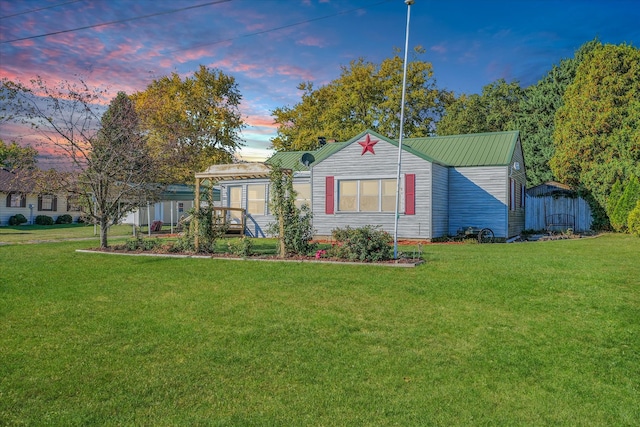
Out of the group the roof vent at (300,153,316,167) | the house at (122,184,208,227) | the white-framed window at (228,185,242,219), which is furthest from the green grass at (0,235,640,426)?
the house at (122,184,208,227)

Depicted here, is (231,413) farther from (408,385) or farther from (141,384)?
(408,385)

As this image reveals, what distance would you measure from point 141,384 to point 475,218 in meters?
16.6

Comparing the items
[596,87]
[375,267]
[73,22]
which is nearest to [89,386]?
[375,267]

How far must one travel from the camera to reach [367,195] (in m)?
18.0

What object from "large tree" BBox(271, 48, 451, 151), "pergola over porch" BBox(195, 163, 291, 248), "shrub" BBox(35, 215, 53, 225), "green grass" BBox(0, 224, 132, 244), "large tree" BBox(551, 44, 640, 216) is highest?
"large tree" BBox(271, 48, 451, 151)

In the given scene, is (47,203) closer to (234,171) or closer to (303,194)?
(303,194)

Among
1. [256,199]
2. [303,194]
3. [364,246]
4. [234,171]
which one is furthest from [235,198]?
[364,246]

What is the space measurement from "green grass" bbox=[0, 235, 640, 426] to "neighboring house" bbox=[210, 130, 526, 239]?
8174 millimetres

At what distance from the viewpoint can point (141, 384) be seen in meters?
4.13

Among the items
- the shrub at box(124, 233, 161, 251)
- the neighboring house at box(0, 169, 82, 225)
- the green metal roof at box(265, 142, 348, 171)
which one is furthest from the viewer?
the neighboring house at box(0, 169, 82, 225)

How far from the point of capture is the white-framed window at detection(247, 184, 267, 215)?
20.8m

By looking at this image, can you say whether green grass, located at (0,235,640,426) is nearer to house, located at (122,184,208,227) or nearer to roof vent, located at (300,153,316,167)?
roof vent, located at (300,153,316,167)

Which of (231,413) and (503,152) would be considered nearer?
(231,413)

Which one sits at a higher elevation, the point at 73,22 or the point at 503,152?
the point at 73,22
